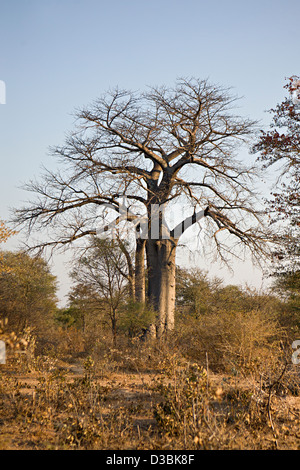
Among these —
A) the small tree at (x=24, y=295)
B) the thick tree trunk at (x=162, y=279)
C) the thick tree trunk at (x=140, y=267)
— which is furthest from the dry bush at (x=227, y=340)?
the small tree at (x=24, y=295)

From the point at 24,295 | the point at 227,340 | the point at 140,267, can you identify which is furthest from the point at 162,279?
the point at 24,295

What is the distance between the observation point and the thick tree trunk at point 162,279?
10516mm

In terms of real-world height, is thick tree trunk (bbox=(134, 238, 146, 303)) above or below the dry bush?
above

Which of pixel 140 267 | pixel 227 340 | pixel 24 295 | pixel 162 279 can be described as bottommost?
pixel 227 340

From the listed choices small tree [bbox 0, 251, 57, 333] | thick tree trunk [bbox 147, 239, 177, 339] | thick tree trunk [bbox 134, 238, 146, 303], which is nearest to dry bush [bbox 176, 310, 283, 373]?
thick tree trunk [bbox 147, 239, 177, 339]

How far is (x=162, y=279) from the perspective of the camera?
10.7 metres

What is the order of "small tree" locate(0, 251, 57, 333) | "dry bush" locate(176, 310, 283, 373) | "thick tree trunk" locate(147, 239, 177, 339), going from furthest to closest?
"small tree" locate(0, 251, 57, 333)
"thick tree trunk" locate(147, 239, 177, 339)
"dry bush" locate(176, 310, 283, 373)

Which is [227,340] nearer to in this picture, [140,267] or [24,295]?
[140,267]

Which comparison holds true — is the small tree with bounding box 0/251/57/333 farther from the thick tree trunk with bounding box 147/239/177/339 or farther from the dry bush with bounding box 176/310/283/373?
the dry bush with bounding box 176/310/283/373

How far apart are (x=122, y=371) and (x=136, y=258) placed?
438 cm

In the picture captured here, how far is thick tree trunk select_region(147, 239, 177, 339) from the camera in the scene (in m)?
10.5
